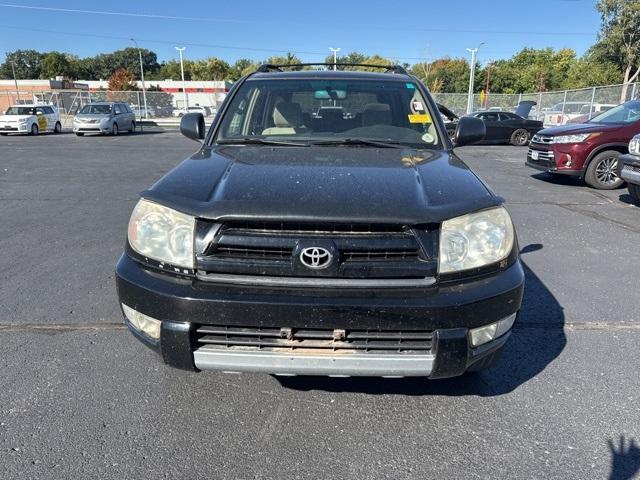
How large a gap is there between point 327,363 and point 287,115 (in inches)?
83.5

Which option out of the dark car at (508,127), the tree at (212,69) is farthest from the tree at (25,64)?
the dark car at (508,127)

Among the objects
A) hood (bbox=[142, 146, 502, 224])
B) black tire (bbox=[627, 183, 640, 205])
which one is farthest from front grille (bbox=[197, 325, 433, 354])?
black tire (bbox=[627, 183, 640, 205])

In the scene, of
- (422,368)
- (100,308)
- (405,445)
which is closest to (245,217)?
(422,368)

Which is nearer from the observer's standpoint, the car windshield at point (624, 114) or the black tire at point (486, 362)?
the black tire at point (486, 362)

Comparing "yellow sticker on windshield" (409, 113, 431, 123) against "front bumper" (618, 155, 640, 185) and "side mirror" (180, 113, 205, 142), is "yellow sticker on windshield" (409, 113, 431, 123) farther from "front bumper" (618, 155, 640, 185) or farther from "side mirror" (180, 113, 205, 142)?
"front bumper" (618, 155, 640, 185)

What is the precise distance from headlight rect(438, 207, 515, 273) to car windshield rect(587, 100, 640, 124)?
924 cm

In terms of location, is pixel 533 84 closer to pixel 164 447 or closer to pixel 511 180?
pixel 511 180

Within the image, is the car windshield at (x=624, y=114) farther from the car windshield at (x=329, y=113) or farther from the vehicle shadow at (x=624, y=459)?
the vehicle shadow at (x=624, y=459)

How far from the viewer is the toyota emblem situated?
2127 mm

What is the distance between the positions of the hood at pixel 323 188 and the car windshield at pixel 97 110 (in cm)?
2524

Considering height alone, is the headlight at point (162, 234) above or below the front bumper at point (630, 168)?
above

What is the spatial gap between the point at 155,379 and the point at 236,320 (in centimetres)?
107

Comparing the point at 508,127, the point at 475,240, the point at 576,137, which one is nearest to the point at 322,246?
the point at 475,240

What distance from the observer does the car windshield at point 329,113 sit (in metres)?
3.45
